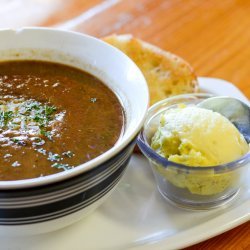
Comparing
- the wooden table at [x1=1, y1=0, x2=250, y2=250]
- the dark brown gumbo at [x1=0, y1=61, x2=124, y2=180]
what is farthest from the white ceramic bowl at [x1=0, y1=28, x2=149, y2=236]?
the wooden table at [x1=1, y1=0, x2=250, y2=250]

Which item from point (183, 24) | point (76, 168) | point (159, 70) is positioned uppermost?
point (76, 168)

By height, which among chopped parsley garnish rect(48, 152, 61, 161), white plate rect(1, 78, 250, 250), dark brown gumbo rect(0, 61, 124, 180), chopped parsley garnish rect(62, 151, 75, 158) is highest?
chopped parsley garnish rect(48, 152, 61, 161)

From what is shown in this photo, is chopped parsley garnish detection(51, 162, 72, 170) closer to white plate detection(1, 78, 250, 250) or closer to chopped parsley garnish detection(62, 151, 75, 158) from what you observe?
chopped parsley garnish detection(62, 151, 75, 158)

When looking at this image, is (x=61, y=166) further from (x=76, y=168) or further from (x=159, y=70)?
(x=159, y=70)

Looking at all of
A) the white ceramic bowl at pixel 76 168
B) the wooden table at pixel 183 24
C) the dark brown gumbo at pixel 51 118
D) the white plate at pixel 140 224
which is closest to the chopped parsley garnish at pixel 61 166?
the dark brown gumbo at pixel 51 118

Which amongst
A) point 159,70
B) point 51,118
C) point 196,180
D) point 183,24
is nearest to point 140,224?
point 196,180

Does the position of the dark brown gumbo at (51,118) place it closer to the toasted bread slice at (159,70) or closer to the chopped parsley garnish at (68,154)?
the chopped parsley garnish at (68,154)
